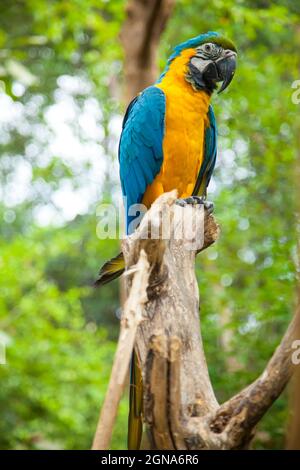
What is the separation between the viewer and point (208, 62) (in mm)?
2795

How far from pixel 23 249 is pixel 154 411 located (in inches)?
164

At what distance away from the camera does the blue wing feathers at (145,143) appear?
9.17 feet

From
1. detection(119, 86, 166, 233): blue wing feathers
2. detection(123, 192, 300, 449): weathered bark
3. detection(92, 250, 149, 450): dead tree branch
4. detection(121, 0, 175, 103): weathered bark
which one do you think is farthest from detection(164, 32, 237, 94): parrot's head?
detection(92, 250, 149, 450): dead tree branch

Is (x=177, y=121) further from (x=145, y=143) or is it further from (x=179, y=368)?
(x=179, y=368)

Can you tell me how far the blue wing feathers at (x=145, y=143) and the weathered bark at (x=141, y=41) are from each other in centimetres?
138

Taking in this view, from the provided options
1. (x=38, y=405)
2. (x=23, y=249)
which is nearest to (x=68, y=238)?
(x=23, y=249)

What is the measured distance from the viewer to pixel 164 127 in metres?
2.82

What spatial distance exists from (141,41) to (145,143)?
164cm

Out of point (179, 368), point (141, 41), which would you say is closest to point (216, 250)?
point (141, 41)

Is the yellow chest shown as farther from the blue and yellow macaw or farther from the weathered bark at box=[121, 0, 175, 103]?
the weathered bark at box=[121, 0, 175, 103]

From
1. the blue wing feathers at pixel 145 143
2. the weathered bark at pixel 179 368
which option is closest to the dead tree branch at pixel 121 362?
the weathered bark at pixel 179 368

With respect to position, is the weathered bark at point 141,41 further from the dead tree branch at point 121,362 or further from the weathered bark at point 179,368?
the dead tree branch at point 121,362

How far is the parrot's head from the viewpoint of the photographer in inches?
109

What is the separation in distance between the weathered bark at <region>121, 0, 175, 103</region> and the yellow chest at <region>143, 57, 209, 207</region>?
1.39 meters
